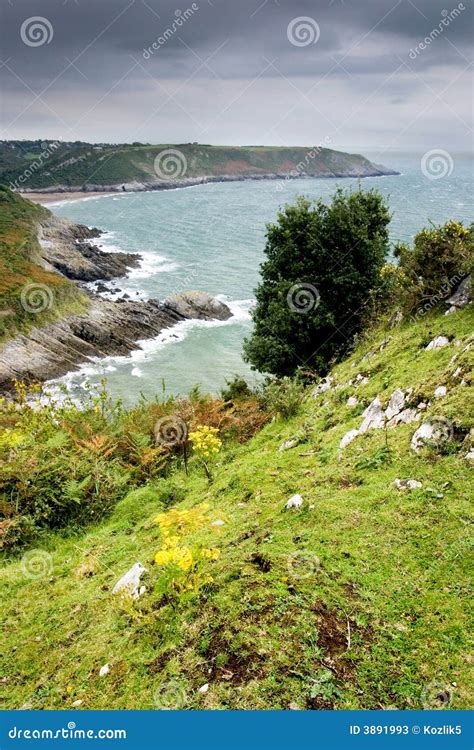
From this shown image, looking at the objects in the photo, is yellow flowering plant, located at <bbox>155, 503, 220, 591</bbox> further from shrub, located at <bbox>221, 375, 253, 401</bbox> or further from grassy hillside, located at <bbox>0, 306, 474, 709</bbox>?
shrub, located at <bbox>221, 375, 253, 401</bbox>

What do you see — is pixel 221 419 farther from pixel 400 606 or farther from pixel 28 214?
pixel 28 214

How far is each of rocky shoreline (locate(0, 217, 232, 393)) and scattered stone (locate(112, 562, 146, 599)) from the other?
31.7 metres

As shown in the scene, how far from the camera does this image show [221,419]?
46.1 feet

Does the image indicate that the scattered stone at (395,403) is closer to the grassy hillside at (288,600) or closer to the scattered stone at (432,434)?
the grassy hillside at (288,600)

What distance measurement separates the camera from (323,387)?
1500 cm

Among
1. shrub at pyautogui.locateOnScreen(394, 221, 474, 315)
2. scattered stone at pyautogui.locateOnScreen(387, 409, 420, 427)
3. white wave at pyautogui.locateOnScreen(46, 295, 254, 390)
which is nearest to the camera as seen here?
scattered stone at pyautogui.locateOnScreen(387, 409, 420, 427)

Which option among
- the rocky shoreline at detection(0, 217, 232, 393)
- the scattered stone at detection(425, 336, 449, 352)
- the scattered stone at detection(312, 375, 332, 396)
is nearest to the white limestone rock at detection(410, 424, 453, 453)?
the scattered stone at detection(425, 336, 449, 352)

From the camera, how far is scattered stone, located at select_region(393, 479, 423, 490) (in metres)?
7.10

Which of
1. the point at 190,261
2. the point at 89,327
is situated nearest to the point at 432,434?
the point at 89,327

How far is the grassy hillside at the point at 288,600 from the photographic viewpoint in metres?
5.03

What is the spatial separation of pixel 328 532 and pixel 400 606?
4.79ft

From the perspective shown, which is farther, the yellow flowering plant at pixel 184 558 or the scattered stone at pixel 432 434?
the scattered stone at pixel 432 434

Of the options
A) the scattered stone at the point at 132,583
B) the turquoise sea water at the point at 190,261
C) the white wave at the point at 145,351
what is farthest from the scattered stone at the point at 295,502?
the white wave at the point at 145,351

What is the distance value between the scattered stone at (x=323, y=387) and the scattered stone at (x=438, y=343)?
3.47m
